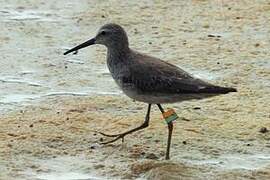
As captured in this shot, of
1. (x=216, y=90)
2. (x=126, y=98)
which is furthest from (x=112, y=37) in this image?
(x=216, y=90)

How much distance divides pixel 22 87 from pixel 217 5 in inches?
138

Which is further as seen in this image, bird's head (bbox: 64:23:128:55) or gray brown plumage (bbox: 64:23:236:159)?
bird's head (bbox: 64:23:128:55)

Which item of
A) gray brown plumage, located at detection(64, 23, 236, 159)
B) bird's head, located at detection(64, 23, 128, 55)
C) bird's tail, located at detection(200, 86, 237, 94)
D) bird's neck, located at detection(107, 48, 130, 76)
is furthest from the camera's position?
bird's head, located at detection(64, 23, 128, 55)

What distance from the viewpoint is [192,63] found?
927cm

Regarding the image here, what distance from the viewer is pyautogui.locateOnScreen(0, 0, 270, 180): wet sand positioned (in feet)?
22.7

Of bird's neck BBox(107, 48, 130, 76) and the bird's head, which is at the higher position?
the bird's head

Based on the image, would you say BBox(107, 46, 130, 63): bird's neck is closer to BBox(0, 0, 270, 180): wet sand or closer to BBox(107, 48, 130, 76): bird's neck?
BBox(107, 48, 130, 76): bird's neck

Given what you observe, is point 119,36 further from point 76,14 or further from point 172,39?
point 76,14

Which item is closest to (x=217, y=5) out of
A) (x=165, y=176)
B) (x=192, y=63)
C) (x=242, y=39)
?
(x=242, y=39)

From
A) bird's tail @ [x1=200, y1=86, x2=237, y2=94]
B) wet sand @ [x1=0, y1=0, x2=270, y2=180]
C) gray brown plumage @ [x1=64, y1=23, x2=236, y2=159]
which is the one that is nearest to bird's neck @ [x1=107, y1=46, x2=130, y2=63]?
gray brown plumage @ [x1=64, y1=23, x2=236, y2=159]

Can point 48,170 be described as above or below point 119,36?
below

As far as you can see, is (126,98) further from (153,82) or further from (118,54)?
(153,82)

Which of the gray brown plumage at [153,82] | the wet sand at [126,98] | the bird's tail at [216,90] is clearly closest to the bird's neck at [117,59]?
the gray brown plumage at [153,82]

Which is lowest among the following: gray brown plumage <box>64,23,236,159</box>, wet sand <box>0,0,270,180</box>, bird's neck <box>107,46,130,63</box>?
wet sand <box>0,0,270,180</box>
